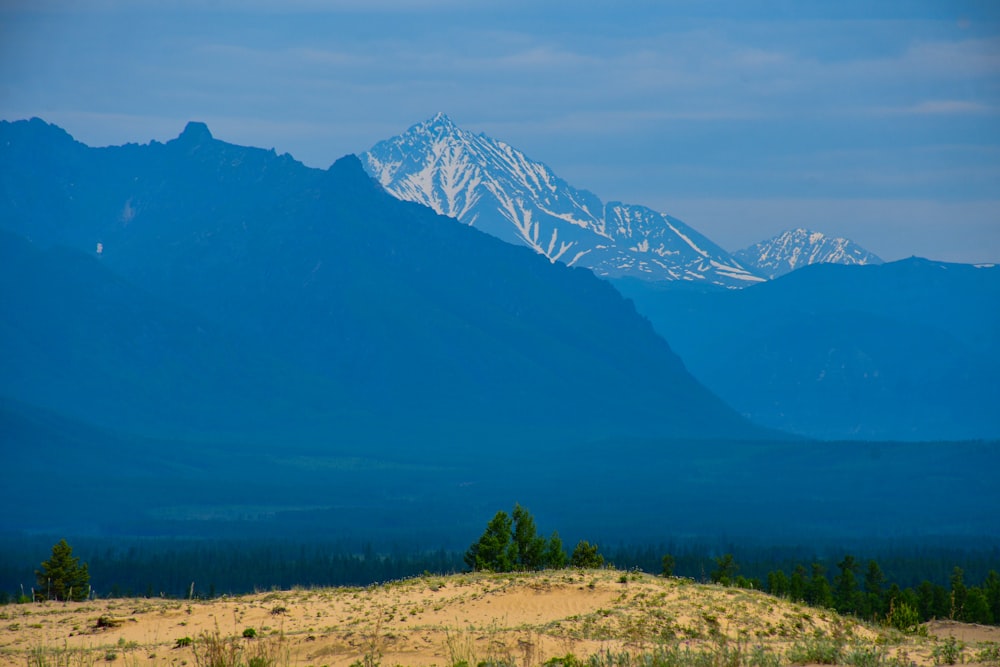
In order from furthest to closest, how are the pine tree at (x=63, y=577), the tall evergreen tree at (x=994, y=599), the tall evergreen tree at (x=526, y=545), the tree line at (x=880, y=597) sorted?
1. the tall evergreen tree at (x=994, y=599)
2. the tree line at (x=880, y=597)
3. the tall evergreen tree at (x=526, y=545)
4. the pine tree at (x=63, y=577)

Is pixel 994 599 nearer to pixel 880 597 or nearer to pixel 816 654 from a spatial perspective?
pixel 880 597

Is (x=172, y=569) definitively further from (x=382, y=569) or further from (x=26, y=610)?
(x=26, y=610)

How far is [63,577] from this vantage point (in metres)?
74.2

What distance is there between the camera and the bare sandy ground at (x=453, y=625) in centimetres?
3700

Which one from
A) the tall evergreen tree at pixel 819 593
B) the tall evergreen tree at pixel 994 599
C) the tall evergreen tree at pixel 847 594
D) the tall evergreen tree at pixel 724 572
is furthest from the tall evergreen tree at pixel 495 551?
the tall evergreen tree at pixel 994 599

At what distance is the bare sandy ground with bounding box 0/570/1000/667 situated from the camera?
Answer: 37000 millimetres

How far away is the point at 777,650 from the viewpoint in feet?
122

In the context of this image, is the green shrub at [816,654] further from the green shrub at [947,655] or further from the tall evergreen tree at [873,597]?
the tall evergreen tree at [873,597]

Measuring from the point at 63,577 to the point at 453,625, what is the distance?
4067cm

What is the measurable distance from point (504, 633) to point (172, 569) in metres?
123

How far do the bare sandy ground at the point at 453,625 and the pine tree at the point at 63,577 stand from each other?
808 inches

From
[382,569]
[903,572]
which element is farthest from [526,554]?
[903,572]

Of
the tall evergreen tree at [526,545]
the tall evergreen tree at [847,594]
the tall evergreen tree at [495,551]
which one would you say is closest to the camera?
the tall evergreen tree at [495,551]

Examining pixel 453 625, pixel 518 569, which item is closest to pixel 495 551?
pixel 518 569
